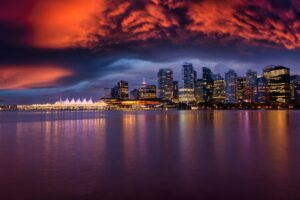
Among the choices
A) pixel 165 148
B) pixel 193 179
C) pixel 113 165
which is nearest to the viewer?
pixel 193 179

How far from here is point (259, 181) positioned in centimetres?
1502

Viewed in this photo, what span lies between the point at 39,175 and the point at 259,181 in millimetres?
11057

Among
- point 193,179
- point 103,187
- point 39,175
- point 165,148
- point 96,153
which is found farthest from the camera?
point 165,148

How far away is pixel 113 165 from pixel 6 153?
35.4 feet

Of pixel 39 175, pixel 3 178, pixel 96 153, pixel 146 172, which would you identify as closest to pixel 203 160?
pixel 146 172

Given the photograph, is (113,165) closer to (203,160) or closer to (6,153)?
(203,160)

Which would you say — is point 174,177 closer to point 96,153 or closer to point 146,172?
point 146,172

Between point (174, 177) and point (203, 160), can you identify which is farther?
point (203, 160)

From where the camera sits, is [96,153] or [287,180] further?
[96,153]

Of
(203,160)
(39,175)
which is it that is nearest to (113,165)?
(39,175)

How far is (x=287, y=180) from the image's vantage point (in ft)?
49.7

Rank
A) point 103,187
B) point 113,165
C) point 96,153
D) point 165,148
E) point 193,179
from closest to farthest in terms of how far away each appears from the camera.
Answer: point 103,187
point 193,179
point 113,165
point 96,153
point 165,148

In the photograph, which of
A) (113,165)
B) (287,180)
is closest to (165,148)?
(113,165)

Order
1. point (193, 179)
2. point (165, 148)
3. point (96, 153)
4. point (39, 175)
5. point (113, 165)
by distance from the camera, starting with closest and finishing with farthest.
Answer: point (193, 179), point (39, 175), point (113, 165), point (96, 153), point (165, 148)
